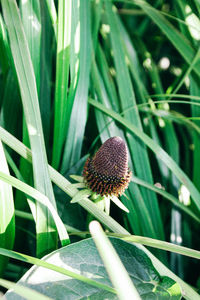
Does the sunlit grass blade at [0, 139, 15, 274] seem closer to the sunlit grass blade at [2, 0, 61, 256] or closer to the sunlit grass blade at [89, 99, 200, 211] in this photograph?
the sunlit grass blade at [2, 0, 61, 256]

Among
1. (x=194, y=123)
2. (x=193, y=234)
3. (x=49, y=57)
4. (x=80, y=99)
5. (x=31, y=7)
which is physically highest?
(x=31, y=7)

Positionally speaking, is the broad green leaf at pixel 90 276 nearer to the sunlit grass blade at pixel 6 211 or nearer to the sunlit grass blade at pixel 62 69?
the sunlit grass blade at pixel 6 211

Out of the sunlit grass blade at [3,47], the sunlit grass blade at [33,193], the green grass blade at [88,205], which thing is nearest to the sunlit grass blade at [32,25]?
the sunlit grass blade at [3,47]

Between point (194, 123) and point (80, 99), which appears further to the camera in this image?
point (194, 123)

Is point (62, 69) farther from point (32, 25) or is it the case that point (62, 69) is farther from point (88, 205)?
point (88, 205)

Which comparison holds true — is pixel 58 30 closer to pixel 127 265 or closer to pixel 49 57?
pixel 49 57

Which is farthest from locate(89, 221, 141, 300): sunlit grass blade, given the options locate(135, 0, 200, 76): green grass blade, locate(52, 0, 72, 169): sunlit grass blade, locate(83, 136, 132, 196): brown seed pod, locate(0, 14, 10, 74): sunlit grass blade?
locate(135, 0, 200, 76): green grass blade

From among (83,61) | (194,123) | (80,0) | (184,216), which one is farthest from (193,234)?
(80,0)
